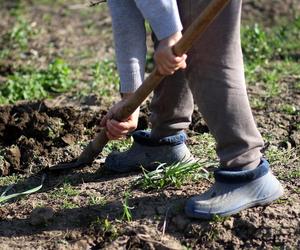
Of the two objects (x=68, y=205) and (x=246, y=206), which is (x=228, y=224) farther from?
(x=68, y=205)

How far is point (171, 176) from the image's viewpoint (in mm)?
4375

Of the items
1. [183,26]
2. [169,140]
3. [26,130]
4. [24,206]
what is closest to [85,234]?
[24,206]

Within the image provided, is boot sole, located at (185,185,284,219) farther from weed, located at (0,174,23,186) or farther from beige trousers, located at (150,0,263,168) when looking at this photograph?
weed, located at (0,174,23,186)

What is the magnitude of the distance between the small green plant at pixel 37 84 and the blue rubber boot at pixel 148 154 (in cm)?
174

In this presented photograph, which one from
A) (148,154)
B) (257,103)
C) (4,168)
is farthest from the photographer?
(257,103)

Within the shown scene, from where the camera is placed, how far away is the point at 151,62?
698 centimetres

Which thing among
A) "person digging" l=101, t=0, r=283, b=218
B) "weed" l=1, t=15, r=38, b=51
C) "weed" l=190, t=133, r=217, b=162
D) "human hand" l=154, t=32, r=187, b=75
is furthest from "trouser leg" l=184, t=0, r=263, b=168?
"weed" l=1, t=15, r=38, b=51

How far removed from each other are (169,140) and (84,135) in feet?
3.09

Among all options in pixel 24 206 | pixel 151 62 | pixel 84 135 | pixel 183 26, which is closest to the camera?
pixel 183 26

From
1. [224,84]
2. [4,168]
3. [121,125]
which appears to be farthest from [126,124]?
[4,168]

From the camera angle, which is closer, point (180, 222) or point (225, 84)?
point (225, 84)

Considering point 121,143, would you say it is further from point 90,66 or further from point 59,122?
point 90,66

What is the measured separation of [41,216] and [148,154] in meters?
0.82

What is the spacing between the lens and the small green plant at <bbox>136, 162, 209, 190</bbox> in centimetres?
437
